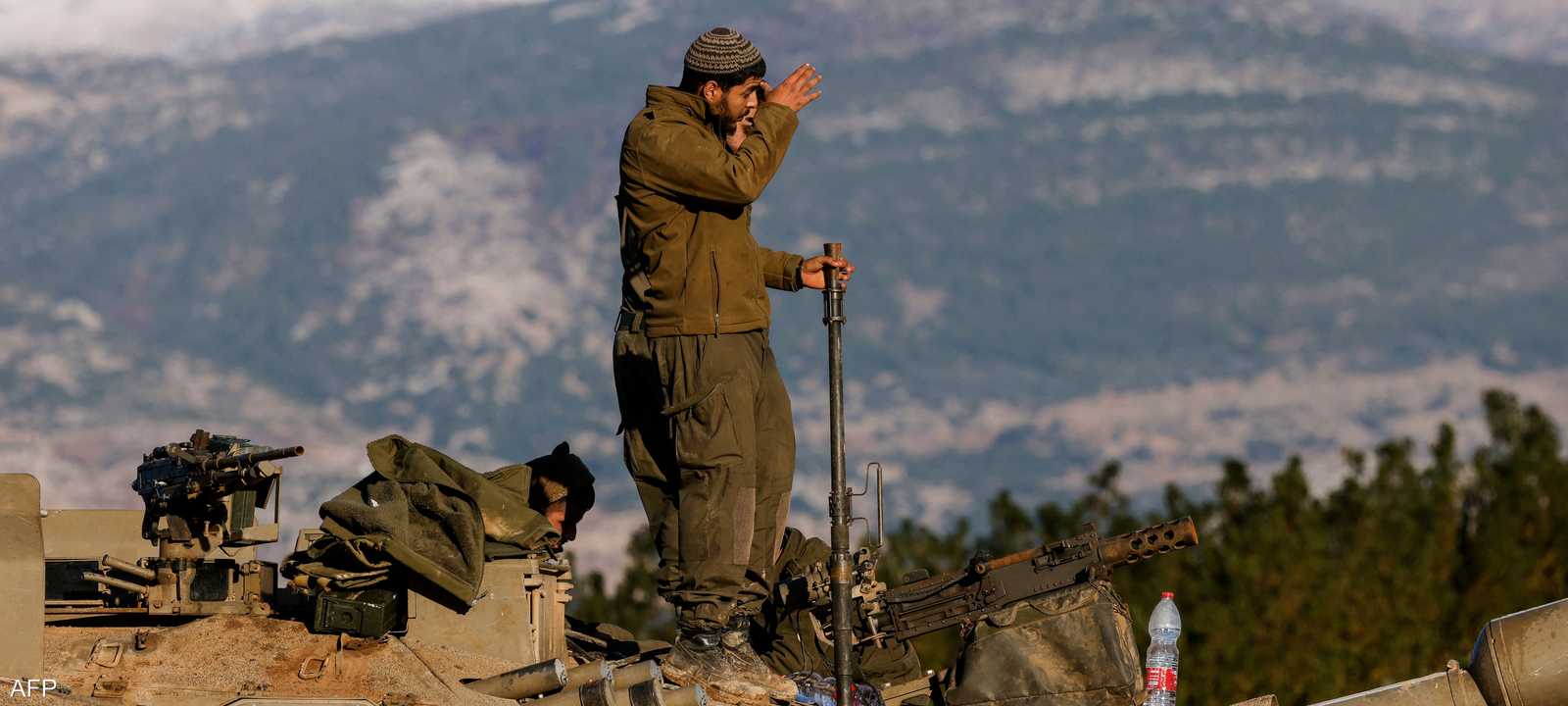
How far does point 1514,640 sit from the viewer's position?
538 inches

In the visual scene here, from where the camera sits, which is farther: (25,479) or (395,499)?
(395,499)

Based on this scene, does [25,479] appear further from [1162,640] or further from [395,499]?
[1162,640]

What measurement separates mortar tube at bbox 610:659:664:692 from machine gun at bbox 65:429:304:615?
2001mm

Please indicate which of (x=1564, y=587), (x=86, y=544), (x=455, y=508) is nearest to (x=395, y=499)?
(x=455, y=508)

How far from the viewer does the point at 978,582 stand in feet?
48.9

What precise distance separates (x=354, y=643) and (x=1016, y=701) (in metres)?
3.58

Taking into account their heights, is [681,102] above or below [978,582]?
above

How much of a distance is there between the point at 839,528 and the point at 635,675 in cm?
145

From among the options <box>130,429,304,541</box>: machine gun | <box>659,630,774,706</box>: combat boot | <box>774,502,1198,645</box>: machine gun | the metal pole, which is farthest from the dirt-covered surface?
<box>774,502,1198,645</box>: machine gun

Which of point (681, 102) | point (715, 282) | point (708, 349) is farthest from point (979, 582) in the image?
point (681, 102)

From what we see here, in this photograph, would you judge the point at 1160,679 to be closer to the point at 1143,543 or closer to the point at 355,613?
the point at 1143,543

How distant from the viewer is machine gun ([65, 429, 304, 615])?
45.4ft

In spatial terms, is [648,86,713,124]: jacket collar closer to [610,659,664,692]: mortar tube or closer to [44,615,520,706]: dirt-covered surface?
[610,659,664,692]: mortar tube

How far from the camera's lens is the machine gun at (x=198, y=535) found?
13.8 meters
